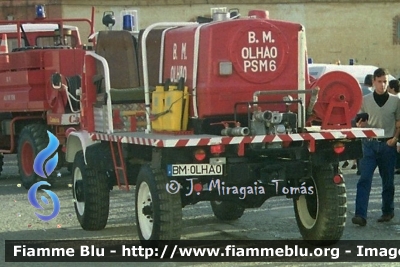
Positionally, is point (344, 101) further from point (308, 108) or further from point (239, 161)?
point (239, 161)

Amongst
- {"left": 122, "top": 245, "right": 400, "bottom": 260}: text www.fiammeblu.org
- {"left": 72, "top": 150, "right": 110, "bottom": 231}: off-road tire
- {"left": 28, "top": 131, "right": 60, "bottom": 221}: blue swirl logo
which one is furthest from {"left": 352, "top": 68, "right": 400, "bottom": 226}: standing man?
{"left": 28, "top": 131, "right": 60, "bottom": 221}: blue swirl logo

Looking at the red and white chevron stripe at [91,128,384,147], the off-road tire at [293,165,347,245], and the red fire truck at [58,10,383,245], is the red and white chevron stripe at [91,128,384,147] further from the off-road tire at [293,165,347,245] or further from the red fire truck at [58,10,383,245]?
the off-road tire at [293,165,347,245]

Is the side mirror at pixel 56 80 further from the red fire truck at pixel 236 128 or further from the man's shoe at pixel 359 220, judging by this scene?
the man's shoe at pixel 359 220

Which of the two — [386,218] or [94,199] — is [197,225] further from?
[386,218]

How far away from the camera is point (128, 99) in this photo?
11.9 meters

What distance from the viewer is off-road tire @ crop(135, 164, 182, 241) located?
395 inches

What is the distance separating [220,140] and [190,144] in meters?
0.27

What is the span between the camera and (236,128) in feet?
33.2

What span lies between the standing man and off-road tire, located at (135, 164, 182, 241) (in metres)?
2.86

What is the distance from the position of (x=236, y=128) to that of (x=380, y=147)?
9.15 ft

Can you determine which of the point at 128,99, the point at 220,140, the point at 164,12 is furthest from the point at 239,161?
the point at 164,12

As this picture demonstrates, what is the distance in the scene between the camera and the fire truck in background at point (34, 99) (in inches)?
682

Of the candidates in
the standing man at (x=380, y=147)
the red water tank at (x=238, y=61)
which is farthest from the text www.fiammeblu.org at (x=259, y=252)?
the standing man at (x=380, y=147)

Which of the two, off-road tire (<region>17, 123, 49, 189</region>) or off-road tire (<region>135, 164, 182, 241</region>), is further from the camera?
off-road tire (<region>17, 123, 49, 189</region>)
